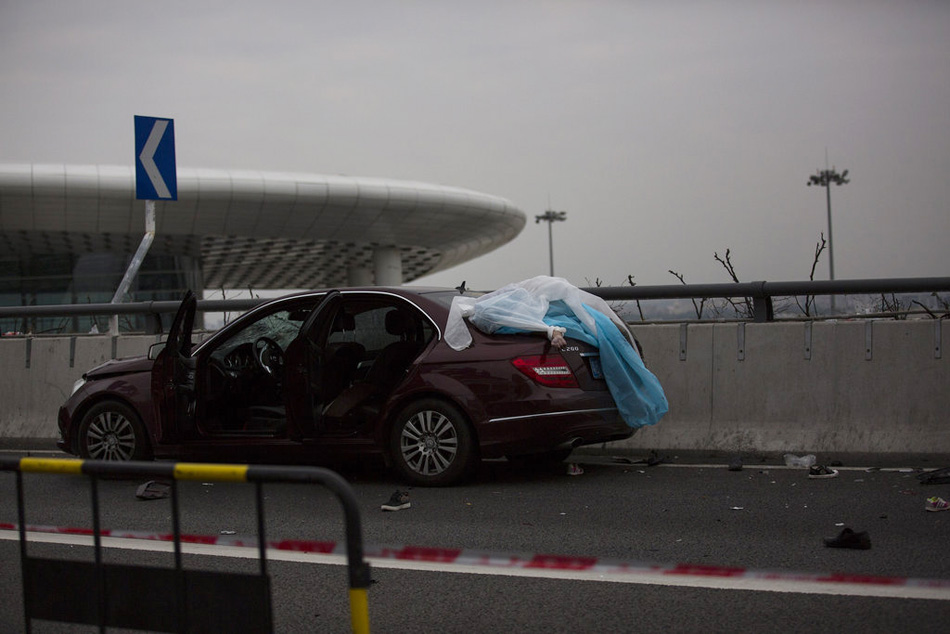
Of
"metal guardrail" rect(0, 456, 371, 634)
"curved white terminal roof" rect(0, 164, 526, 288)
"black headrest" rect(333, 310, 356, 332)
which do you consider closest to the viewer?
"metal guardrail" rect(0, 456, 371, 634)

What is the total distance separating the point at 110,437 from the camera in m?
8.52

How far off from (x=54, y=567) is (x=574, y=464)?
5257 mm

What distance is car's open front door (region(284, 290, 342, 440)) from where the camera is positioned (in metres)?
7.72

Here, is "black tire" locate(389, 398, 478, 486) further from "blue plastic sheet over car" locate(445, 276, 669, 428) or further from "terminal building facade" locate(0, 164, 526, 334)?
"terminal building facade" locate(0, 164, 526, 334)

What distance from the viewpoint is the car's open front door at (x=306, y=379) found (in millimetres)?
7719

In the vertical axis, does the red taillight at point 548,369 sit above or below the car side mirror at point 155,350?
below

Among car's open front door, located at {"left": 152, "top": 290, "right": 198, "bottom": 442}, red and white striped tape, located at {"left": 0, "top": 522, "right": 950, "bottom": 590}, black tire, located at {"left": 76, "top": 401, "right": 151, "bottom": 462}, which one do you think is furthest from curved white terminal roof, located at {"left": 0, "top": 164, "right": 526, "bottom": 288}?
red and white striped tape, located at {"left": 0, "top": 522, "right": 950, "bottom": 590}

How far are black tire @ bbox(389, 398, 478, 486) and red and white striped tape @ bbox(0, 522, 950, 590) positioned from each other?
177 centimetres

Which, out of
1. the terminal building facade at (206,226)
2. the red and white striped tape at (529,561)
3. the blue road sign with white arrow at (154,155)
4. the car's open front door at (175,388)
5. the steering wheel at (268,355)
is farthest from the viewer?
the terminal building facade at (206,226)

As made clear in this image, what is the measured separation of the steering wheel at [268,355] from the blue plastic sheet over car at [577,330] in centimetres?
168

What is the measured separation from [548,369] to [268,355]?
254cm

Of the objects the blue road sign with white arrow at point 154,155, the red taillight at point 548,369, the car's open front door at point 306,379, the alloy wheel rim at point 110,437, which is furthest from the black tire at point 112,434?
the blue road sign with white arrow at point 154,155

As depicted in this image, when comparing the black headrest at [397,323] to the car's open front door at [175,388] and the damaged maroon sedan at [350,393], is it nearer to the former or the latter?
the damaged maroon sedan at [350,393]

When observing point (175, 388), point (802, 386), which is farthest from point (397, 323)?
point (802, 386)
